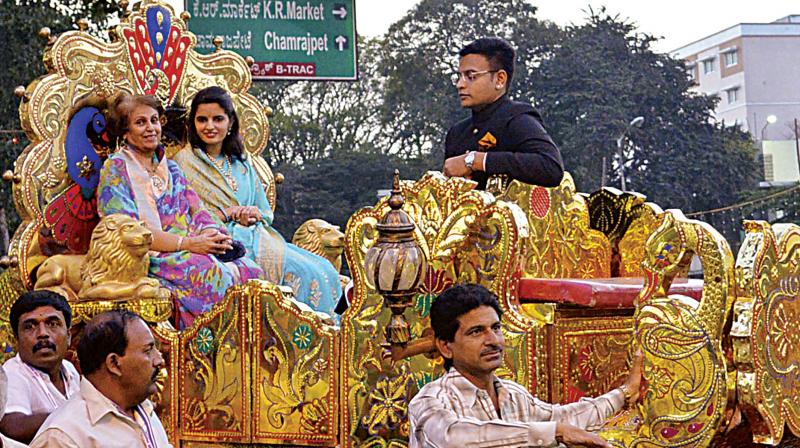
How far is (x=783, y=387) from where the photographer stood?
4969 millimetres

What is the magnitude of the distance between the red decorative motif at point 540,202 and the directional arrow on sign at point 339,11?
3.93m

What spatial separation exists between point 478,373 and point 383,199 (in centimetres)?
147

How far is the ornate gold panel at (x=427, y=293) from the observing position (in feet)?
17.1

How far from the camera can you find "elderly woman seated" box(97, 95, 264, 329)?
6.39m

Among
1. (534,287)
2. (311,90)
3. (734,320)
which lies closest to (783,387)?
(734,320)

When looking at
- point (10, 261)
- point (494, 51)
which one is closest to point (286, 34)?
point (10, 261)

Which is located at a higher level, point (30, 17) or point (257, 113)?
point (30, 17)

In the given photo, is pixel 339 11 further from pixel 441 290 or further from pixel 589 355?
pixel 589 355

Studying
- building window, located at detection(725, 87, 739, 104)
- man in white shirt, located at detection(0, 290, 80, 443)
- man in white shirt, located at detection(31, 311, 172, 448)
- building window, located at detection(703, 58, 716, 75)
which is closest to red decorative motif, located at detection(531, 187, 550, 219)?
man in white shirt, located at detection(0, 290, 80, 443)

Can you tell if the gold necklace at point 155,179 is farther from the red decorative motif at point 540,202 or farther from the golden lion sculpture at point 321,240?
the red decorative motif at point 540,202

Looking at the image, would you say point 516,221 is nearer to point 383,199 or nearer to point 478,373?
point 383,199

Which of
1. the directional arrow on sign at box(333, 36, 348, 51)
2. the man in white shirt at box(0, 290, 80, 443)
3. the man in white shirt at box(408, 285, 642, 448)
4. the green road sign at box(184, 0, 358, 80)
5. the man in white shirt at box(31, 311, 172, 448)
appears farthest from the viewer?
the directional arrow on sign at box(333, 36, 348, 51)

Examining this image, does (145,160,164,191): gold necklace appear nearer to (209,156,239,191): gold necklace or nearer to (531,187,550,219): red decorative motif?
(209,156,239,191): gold necklace

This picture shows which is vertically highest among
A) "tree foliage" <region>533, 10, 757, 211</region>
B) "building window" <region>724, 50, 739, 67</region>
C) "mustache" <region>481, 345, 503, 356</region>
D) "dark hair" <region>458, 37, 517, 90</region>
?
"building window" <region>724, 50, 739, 67</region>
